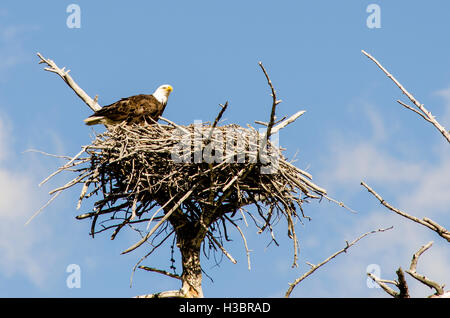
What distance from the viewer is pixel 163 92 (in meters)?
10.2

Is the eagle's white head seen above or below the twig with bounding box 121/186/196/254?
above

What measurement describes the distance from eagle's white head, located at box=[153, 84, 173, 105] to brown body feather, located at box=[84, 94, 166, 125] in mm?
547

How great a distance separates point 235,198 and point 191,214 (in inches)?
22.5

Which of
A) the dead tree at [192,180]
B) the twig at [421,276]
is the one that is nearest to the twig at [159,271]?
the dead tree at [192,180]

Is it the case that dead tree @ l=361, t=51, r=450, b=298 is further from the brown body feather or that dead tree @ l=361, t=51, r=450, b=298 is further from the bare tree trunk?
the brown body feather

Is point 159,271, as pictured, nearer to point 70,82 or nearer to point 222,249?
point 222,249

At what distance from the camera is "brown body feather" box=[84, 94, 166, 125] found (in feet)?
30.3

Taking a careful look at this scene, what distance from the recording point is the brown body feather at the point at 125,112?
9242 millimetres

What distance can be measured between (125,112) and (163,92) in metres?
1.11

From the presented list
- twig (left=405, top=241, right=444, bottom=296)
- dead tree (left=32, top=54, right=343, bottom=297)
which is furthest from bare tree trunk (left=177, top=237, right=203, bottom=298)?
twig (left=405, top=241, right=444, bottom=296)

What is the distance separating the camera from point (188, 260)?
7863 mm

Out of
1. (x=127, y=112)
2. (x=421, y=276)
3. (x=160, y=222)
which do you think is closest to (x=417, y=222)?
(x=421, y=276)
